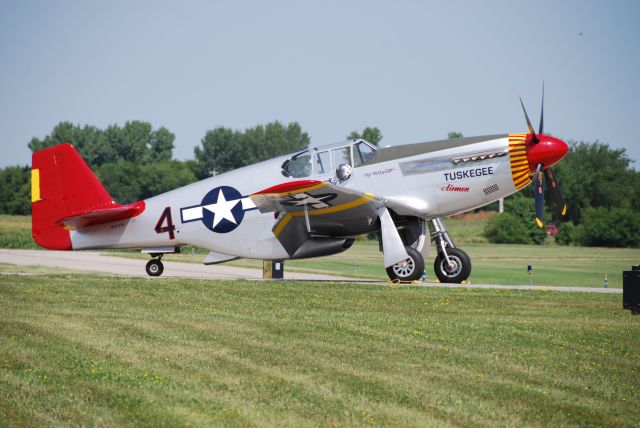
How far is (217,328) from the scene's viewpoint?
1162cm

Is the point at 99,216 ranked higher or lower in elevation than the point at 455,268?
higher

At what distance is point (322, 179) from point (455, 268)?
3452 millimetres

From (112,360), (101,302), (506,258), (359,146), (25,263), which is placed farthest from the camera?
(506,258)

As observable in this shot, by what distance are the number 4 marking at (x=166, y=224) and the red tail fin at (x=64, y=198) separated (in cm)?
56

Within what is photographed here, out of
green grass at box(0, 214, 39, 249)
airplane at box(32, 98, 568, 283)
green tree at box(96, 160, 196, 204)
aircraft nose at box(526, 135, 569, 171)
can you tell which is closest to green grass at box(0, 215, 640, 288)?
green grass at box(0, 214, 39, 249)

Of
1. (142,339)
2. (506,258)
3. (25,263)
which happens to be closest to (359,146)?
(142,339)

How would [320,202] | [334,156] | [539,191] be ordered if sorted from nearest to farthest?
[320,202] < [539,191] < [334,156]

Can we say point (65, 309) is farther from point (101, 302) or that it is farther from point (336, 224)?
point (336, 224)

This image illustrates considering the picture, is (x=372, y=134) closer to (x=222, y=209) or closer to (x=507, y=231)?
(x=507, y=231)

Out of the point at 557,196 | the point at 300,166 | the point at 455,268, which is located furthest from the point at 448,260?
the point at 300,166

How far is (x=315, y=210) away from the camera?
734 inches

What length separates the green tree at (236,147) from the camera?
106750mm

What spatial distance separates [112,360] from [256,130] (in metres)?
101

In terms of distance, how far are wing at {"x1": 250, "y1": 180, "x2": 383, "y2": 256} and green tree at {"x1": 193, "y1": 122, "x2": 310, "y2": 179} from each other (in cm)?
8682
